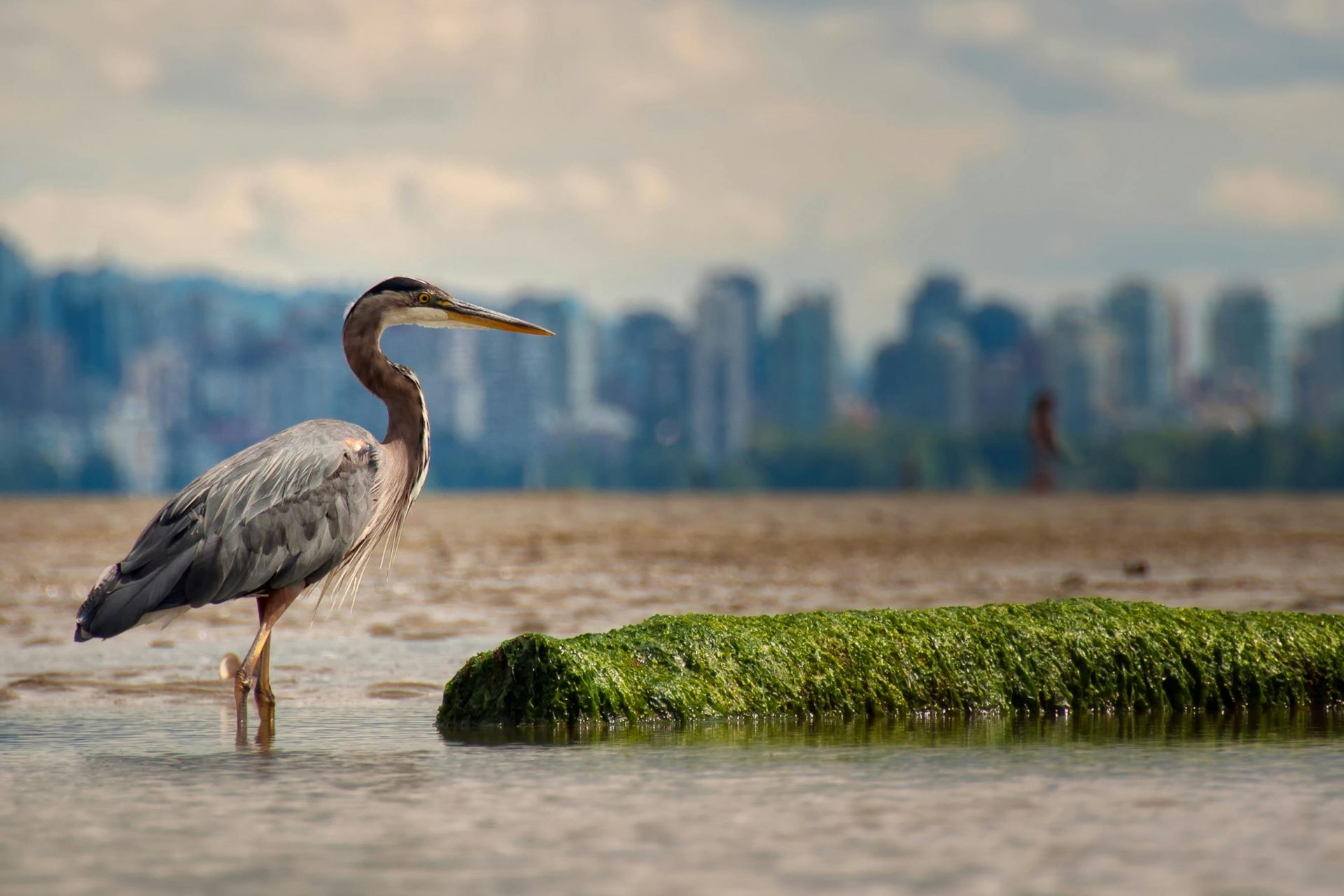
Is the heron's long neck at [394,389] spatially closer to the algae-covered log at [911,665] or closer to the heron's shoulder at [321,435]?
the heron's shoulder at [321,435]

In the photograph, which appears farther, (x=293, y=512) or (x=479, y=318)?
(x=479, y=318)

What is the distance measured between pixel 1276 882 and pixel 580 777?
10.1ft

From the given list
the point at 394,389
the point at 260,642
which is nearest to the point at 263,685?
the point at 260,642

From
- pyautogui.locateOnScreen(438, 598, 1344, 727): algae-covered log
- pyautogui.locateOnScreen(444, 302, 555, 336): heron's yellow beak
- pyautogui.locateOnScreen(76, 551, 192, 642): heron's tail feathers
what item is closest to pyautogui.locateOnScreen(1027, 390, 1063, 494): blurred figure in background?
pyautogui.locateOnScreen(444, 302, 555, 336): heron's yellow beak

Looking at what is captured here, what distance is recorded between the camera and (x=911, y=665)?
10.1 m

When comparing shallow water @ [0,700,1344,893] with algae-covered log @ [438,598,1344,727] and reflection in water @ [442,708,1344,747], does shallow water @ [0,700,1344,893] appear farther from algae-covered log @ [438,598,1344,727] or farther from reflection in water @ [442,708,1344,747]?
algae-covered log @ [438,598,1344,727]

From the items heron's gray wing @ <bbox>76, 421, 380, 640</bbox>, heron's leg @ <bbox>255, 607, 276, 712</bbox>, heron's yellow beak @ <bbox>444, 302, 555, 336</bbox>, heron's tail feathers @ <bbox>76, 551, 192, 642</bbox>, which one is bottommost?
heron's leg @ <bbox>255, 607, 276, 712</bbox>

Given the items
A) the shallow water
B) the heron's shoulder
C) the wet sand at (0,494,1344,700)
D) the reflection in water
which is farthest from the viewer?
the wet sand at (0,494,1344,700)

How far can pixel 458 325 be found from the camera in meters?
11.7

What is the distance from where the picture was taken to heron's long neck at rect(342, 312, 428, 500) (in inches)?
448

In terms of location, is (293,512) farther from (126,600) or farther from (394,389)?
(394,389)

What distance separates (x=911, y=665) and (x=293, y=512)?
12.1 ft

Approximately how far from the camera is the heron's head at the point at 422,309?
11453 millimetres

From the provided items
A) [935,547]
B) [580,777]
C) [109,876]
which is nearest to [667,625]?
[580,777]
